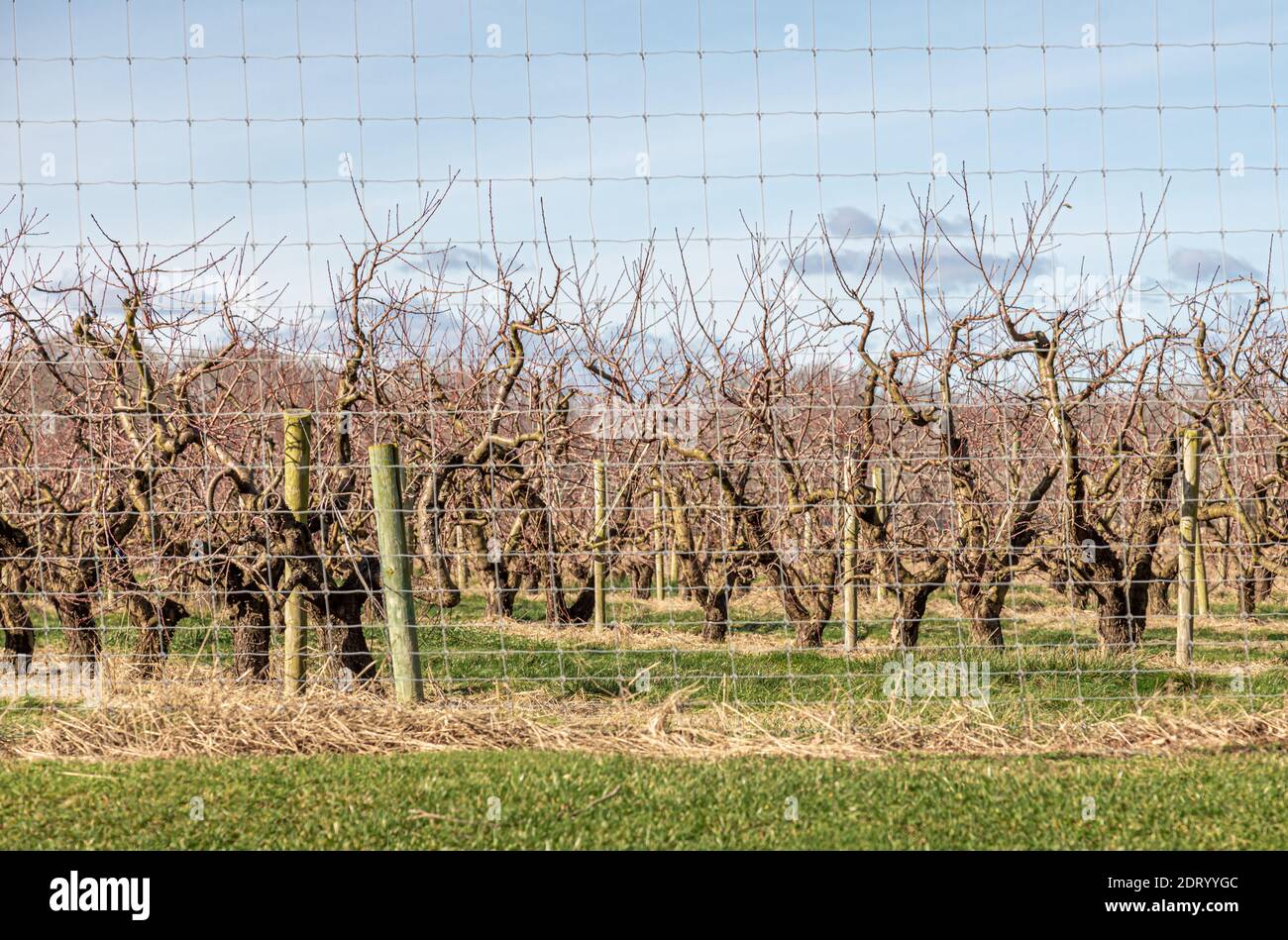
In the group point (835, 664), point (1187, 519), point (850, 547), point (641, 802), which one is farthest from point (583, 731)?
point (1187, 519)

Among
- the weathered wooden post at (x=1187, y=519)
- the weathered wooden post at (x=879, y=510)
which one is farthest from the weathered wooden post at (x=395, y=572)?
the weathered wooden post at (x=1187, y=519)

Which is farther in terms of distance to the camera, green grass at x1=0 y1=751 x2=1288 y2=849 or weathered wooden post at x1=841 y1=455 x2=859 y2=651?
weathered wooden post at x1=841 y1=455 x2=859 y2=651

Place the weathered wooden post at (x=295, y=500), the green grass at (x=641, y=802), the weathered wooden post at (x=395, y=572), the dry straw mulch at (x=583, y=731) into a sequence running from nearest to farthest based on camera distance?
1. the green grass at (x=641, y=802)
2. the dry straw mulch at (x=583, y=731)
3. the weathered wooden post at (x=395, y=572)
4. the weathered wooden post at (x=295, y=500)

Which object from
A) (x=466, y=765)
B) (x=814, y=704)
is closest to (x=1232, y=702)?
(x=814, y=704)

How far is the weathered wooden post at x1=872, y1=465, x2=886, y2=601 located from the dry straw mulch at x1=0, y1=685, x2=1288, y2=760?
1699 mm

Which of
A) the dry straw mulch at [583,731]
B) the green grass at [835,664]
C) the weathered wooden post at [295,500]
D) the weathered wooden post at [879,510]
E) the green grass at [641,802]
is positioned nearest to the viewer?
the green grass at [641,802]

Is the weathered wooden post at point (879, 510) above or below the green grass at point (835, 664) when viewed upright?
above

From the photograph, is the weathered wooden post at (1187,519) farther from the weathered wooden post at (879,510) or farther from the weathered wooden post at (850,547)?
the weathered wooden post at (850,547)

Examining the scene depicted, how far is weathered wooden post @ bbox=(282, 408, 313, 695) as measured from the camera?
6.62 metres

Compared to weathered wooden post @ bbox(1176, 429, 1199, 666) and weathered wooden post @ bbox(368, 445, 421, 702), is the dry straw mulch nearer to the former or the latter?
weathered wooden post @ bbox(368, 445, 421, 702)

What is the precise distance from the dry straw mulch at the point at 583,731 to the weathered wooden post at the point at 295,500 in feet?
1.19

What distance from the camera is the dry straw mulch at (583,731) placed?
5777 mm

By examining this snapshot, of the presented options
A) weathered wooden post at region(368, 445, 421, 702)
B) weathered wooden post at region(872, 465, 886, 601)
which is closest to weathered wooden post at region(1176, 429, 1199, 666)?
weathered wooden post at region(872, 465, 886, 601)
